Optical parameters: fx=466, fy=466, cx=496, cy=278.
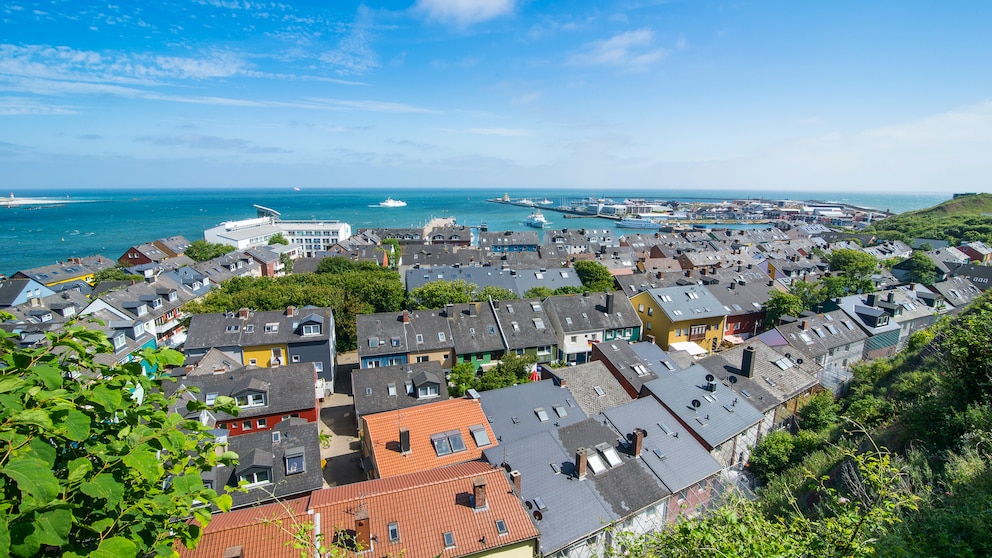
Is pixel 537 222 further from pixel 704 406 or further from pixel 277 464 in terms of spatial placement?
pixel 277 464

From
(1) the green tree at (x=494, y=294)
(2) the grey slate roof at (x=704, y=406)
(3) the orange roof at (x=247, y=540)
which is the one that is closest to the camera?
(3) the orange roof at (x=247, y=540)

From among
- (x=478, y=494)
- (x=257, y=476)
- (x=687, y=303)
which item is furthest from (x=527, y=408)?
(x=687, y=303)

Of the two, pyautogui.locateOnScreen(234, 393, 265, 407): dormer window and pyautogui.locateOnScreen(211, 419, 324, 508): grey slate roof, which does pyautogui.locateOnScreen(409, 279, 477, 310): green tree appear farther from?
pyautogui.locateOnScreen(211, 419, 324, 508): grey slate roof

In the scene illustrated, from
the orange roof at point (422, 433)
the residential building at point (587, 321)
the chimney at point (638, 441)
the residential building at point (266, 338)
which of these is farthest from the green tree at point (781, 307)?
the residential building at point (266, 338)

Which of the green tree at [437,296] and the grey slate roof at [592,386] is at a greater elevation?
the green tree at [437,296]

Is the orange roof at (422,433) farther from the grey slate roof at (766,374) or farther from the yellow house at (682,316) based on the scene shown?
the yellow house at (682,316)

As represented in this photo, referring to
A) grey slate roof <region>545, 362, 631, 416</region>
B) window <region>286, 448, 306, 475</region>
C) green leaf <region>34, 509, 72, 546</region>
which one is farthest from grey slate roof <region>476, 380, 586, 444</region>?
green leaf <region>34, 509, 72, 546</region>

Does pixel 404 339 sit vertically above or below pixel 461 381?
above
